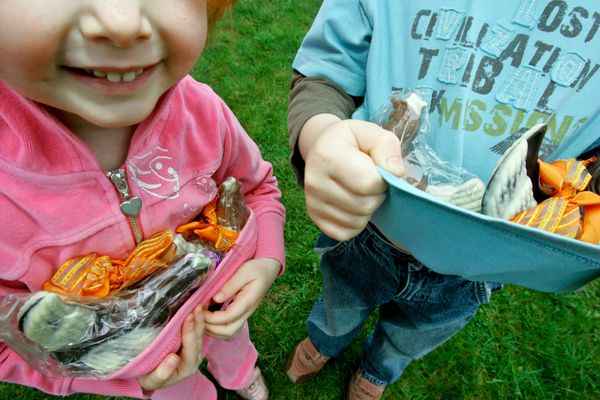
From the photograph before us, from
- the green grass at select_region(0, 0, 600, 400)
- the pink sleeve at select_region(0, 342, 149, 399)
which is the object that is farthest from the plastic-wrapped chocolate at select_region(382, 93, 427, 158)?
the green grass at select_region(0, 0, 600, 400)

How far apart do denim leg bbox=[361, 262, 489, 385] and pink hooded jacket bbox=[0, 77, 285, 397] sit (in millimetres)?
352

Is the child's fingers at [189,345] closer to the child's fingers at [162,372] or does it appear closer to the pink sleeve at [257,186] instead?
the child's fingers at [162,372]

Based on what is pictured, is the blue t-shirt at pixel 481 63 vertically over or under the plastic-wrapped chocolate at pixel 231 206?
over

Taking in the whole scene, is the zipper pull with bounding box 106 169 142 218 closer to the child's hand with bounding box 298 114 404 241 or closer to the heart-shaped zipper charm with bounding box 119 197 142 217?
the heart-shaped zipper charm with bounding box 119 197 142 217

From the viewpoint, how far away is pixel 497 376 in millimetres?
1608

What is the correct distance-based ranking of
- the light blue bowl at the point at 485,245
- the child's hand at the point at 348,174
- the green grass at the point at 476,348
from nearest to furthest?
1. the light blue bowl at the point at 485,245
2. the child's hand at the point at 348,174
3. the green grass at the point at 476,348

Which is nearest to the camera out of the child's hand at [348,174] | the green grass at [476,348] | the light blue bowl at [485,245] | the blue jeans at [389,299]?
the light blue bowl at [485,245]

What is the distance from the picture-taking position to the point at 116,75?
0.53 m

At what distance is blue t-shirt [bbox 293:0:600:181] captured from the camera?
0.73m

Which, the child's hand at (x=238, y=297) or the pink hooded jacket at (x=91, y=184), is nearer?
the pink hooded jacket at (x=91, y=184)

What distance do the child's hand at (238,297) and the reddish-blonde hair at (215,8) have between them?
466 mm

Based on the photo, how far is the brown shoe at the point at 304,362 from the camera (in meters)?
1.48

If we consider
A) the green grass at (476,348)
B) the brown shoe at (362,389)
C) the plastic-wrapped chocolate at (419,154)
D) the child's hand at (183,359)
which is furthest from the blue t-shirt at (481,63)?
the green grass at (476,348)

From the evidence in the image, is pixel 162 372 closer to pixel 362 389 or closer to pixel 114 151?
pixel 114 151
